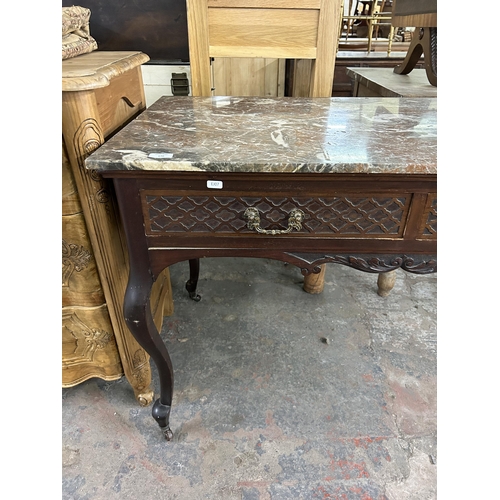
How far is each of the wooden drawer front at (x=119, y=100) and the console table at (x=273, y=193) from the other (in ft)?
0.19

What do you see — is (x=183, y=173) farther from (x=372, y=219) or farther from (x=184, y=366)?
(x=184, y=366)

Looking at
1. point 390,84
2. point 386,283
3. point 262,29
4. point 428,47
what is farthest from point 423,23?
point 386,283

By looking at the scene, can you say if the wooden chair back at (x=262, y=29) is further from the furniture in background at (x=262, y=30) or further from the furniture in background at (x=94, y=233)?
the furniture in background at (x=94, y=233)

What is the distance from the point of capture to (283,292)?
1.65 metres

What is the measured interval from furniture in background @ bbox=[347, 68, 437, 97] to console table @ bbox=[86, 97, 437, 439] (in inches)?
23.7

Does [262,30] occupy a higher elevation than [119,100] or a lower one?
higher

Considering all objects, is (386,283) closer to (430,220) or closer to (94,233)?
(430,220)

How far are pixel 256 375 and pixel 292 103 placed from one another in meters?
0.89

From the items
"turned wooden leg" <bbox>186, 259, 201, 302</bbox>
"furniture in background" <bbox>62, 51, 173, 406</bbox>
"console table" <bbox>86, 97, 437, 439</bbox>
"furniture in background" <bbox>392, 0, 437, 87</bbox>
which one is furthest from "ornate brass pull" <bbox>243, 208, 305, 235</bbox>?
"furniture in background" <bbox>392, 0, 437, 87</bbox>

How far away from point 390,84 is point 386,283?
2.78 ft

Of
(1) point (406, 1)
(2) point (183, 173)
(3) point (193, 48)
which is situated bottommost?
(2) point (183, 173)

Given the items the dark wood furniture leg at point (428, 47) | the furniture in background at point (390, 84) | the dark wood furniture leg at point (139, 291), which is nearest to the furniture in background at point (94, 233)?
the dark wood furniture leg at point (139, 291)

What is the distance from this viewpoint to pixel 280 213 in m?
0.75

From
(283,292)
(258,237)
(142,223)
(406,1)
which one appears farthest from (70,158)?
(406,1)
